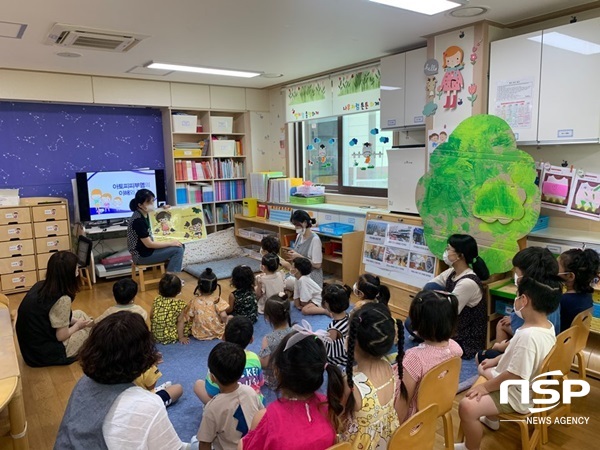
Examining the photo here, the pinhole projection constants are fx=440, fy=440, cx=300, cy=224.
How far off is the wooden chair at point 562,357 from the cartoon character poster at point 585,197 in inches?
51.7

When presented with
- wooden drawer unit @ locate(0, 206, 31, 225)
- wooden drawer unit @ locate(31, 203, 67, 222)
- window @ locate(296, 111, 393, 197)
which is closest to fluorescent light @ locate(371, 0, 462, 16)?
window @ locate(296, 111, 393, 197)

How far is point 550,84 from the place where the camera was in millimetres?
3070

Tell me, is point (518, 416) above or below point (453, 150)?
below

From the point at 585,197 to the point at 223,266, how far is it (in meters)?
4.08

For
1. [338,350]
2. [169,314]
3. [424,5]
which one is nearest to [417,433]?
[338,350]

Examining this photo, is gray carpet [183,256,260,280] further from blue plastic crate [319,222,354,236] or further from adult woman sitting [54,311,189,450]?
adult woman sitting [54,311,189,450]

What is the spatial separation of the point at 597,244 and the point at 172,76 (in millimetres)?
4661

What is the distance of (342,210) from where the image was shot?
4.89 metres

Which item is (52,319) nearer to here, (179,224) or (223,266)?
(179,224)

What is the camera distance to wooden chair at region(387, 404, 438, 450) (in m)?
1.37

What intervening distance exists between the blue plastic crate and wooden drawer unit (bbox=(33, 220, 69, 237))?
293 cm

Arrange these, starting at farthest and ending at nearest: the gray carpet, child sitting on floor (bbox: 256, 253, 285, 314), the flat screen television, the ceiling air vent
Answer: the gray carpet
the flat screen television
child sitting on floor (bbox: 256, 253, 285, 314)
the ceiling air vent

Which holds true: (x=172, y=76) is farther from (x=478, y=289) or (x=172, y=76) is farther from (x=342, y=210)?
(x=478, y=289)

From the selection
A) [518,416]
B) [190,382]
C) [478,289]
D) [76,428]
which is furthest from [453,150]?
[76,428]
